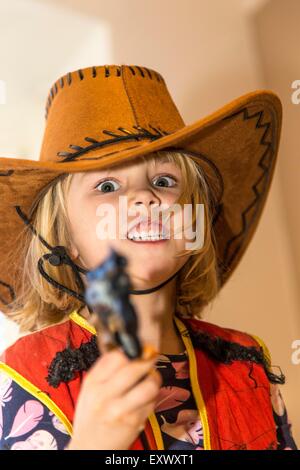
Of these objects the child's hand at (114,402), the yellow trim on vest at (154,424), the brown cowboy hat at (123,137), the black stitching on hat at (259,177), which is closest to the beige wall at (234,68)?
the black stitching on hat at (259,177)

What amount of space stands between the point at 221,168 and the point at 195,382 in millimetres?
303

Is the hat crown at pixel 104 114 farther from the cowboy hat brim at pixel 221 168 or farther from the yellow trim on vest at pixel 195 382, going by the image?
the yellow trim on vest at pixel 195 382

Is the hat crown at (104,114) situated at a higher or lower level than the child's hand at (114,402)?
higher

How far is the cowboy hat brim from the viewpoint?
580 mm

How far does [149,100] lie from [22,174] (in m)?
0.18

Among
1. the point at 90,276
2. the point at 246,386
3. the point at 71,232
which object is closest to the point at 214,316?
the point at 246,386

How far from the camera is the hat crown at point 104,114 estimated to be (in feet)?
1.97

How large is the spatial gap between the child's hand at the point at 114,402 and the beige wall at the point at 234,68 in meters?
0.66

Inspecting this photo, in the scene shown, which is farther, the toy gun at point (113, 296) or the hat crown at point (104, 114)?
the hat crown at point (104, 114)

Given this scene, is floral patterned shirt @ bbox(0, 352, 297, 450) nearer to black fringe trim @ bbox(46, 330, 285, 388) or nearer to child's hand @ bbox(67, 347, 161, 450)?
black fringe trim @ bbox(46, 330, 285, 388)

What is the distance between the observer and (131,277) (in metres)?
0.58
